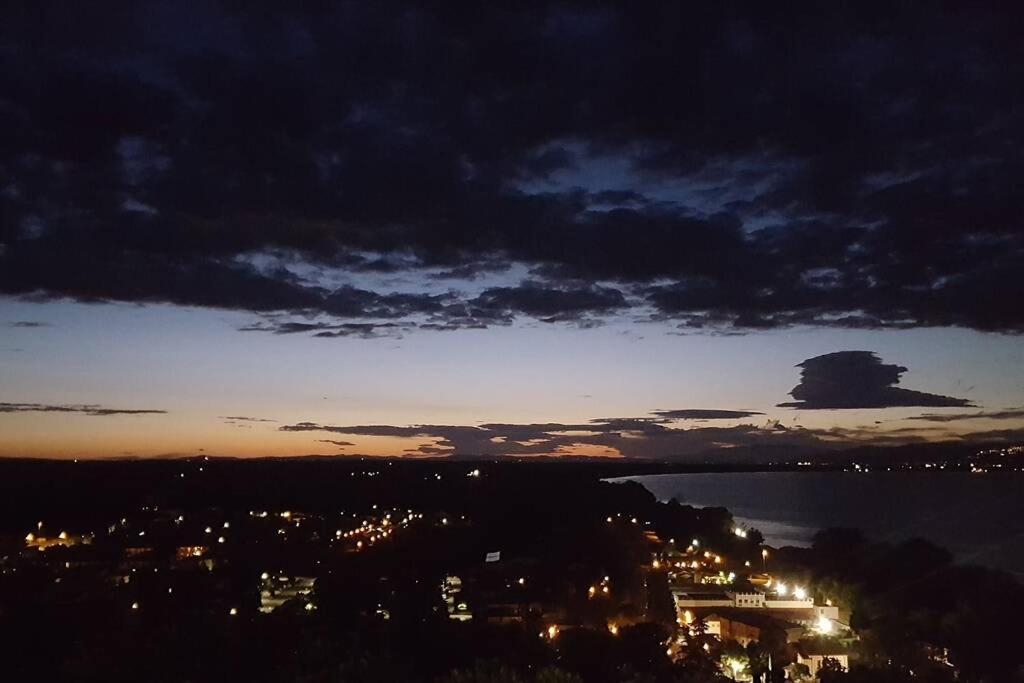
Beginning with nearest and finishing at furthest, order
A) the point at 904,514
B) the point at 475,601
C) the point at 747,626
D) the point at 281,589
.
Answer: the point at 747,626, the point at 475,601, the point at 281,589, the point at 904,514

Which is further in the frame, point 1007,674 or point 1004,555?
point 1004,555

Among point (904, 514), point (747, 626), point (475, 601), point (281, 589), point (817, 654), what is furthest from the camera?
point (904, 514)

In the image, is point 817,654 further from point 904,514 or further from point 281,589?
point 904,514

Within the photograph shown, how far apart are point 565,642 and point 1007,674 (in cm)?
999

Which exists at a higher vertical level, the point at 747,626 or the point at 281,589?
the point at 747,626

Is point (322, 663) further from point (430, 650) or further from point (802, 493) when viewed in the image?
point (802, 493)

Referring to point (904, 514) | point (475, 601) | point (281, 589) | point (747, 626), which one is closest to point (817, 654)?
point (747, 626)

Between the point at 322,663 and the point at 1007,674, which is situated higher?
the point at 322,663

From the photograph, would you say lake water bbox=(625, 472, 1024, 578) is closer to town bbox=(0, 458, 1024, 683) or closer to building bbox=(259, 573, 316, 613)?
town bbox=(0, 458, 1024, 683)

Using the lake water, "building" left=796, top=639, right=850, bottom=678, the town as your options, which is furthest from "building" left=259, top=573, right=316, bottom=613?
the lake water

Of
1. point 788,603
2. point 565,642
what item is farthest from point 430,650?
point 788,603

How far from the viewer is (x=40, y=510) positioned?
2306 inches

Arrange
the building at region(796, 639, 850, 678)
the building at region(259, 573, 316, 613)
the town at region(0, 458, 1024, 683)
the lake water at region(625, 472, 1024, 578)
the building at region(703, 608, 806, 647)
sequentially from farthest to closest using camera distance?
1. the lake water at region(625, 472, 1024, 578)
2. the building at region(259, 573, 316, 613)
3. the building at region(703, 608, 806, 647)
4. the building at region(796, 639, 850, 678)
5. the town at region(0, 458, 1024, 683)

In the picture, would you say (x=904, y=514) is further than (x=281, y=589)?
Yes
